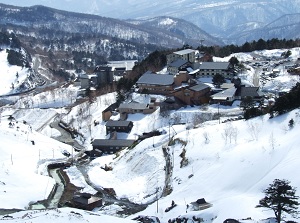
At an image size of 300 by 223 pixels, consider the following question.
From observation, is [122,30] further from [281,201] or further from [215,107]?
[281,201]

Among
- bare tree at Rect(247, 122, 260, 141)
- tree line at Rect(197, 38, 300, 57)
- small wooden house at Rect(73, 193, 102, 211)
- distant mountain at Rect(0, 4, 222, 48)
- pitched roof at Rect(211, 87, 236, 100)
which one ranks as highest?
distant mountain at Rect(0, 4, 222, 48)

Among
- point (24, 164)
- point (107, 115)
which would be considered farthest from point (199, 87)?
point (24, 164)

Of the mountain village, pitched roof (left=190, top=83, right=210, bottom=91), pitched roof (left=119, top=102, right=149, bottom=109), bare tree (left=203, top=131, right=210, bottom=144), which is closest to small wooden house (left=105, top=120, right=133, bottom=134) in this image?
the mountain village

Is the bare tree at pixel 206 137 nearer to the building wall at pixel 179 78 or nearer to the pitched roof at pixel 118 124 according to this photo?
the pitched roof at pixel 118 124

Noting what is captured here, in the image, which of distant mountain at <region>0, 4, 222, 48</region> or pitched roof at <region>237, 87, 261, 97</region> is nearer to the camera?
pitched roof at <region>237, 87, 261, 97</region>

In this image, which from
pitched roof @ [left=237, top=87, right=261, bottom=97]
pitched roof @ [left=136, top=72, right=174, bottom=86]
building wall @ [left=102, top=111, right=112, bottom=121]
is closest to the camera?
pitched roof @ [left=237, top=87, right=261, bottom=97]

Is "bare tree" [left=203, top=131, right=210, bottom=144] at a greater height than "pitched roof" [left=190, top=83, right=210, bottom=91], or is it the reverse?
"pitched roof" [left=190, top=83, right=210, bottom=91]

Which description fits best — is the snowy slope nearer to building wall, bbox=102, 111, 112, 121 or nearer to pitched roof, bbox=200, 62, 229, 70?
building wall, bbox=102, 111, 112, 121

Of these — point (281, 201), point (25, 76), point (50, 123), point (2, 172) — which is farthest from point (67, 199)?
point (25, 76)
